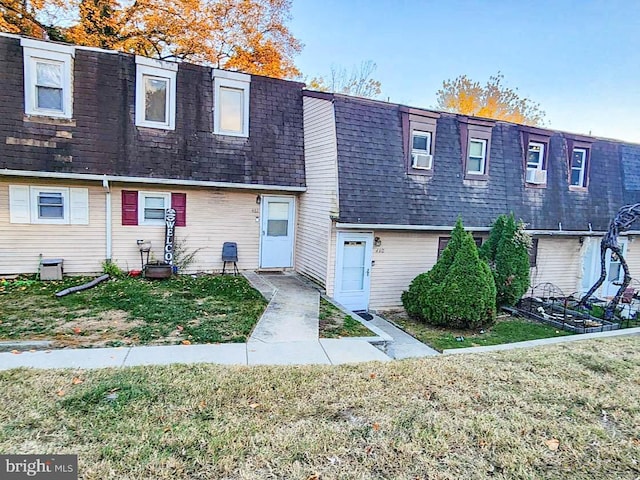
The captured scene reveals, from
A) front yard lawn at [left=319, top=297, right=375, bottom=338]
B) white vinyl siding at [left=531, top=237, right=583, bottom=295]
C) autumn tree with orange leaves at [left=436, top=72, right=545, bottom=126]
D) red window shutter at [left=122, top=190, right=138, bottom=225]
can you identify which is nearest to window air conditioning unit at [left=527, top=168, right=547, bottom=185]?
white vinyl siding at [left=531, top=237, right=583, bottom=295]

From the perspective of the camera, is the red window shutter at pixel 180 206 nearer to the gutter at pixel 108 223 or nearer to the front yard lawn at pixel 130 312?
the gutter at pixel 108 223

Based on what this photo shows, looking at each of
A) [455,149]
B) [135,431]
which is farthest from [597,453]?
[455,149]

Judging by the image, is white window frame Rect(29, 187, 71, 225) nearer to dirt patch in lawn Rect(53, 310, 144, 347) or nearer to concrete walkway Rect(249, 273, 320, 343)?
dirt patch in lawn Rect(53, 310, 144, 347)

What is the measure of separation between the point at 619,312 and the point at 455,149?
6.29m

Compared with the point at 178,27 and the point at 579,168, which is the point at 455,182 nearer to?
the point at 579,168

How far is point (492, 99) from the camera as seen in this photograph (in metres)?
26.2

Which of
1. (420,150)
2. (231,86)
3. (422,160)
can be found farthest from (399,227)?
(231,86)

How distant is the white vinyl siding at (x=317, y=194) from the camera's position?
31.0 feet

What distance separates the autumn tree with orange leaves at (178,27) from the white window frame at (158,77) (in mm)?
8723

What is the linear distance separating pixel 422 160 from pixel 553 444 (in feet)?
25.9

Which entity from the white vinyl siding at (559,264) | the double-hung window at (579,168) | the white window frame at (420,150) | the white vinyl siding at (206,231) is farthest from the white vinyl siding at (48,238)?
the double-hung window at (579,168)

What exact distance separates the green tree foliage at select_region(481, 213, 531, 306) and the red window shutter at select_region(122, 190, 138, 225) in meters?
8.71

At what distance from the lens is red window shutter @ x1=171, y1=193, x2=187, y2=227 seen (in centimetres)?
996

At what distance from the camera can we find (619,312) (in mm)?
10867
